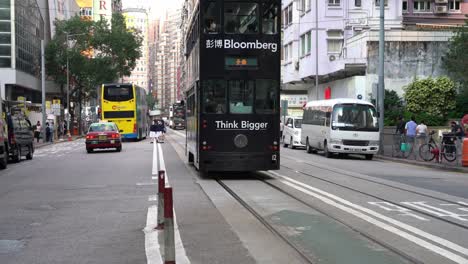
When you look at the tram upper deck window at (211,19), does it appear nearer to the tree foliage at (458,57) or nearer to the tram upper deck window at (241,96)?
the tram upper deck window at (241,96)

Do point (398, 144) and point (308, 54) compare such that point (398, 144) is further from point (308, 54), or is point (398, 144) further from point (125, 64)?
point (125, 64)

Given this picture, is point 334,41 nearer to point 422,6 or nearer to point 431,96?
point 431,96

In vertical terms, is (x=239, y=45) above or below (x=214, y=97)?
above

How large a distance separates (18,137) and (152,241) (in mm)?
19488

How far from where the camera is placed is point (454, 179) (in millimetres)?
17828

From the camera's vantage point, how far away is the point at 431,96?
127 feet

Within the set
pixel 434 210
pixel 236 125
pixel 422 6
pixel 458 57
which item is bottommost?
pixel 434 210

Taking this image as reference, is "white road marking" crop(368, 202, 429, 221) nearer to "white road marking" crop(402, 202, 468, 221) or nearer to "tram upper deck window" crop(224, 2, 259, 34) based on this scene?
"white road marking" crop(402, 202, 468, 221)

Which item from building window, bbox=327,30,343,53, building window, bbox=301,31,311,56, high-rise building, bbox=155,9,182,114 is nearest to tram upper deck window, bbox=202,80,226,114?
building window, bbox=327,30,343,53

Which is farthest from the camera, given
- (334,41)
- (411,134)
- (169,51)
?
(169,51)

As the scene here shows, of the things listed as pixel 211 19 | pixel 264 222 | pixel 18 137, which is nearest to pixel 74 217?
pixel 264 222

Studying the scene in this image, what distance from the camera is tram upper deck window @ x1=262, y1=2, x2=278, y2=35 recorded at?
15.8 meters

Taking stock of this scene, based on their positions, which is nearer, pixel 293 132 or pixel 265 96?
pixel 265 96

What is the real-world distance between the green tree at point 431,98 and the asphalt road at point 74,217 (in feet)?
81.4
